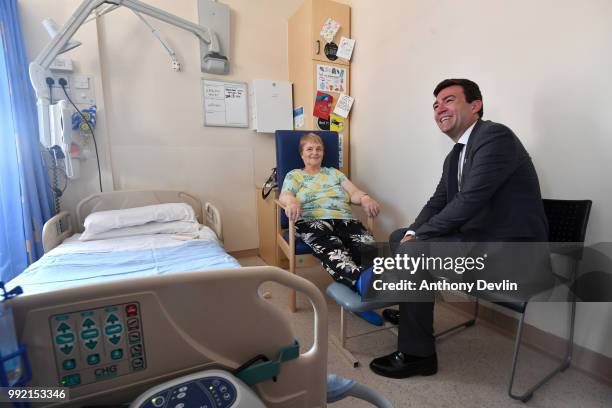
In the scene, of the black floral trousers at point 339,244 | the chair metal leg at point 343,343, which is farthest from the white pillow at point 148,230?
the chair metal leg at point 343,343

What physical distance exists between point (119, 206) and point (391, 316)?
2158 mm

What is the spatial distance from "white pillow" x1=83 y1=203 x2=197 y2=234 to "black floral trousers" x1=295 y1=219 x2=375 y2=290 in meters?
0.90

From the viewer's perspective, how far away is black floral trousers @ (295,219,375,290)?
5.06 ft

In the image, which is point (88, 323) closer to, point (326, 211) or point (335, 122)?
point (326, 211)

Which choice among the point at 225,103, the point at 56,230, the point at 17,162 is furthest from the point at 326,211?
the point at 17,162

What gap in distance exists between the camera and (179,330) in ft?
1.80

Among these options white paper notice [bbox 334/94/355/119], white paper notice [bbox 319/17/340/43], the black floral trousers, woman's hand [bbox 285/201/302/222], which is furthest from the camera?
white paper notice [bbox 334/94/355/119]

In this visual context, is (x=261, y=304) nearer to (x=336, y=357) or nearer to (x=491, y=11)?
(x=336, y=357)

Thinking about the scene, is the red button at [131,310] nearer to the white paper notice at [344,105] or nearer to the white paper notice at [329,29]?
the white paper notice at [344,105]

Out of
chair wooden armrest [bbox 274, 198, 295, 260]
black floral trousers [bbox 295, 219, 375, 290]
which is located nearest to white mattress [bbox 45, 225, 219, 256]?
chair wooden armrest [bbox 274, 198, 295, 260]

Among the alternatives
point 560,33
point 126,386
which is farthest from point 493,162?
point 126,386

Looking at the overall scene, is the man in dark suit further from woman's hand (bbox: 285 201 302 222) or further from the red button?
the red button

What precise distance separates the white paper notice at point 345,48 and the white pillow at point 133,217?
1.82 meters

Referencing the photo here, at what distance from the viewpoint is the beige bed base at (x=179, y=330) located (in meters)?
0.48
